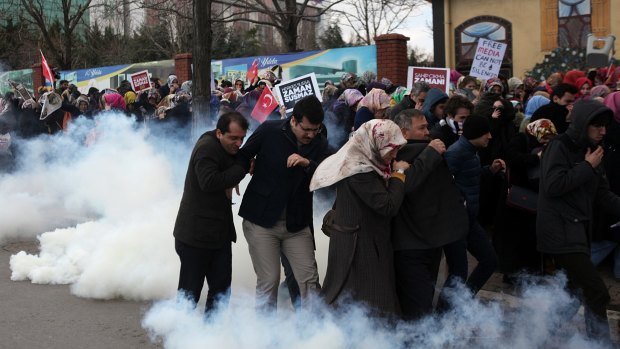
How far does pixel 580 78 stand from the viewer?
8398mm

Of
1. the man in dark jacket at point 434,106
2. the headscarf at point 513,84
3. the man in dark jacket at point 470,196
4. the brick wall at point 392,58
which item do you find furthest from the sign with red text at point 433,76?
the brick wall at point 392,58

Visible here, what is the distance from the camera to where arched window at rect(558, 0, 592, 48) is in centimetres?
2091

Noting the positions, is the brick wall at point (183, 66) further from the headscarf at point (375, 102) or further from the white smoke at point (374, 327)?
the white smoke at point (374, 327)

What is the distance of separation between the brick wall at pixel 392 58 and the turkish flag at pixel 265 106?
5.95 meters

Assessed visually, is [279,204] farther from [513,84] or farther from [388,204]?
[513,84]

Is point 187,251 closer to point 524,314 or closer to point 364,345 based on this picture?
point 364,345

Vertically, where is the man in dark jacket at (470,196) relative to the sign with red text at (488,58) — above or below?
below

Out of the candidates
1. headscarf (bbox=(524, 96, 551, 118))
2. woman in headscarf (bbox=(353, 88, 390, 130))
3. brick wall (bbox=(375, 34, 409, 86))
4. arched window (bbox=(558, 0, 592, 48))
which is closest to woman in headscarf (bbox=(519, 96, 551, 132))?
headscarf (bbox=(524, 96, 551, 118))

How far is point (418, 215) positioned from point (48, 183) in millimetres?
8984

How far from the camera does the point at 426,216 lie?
14.2ft

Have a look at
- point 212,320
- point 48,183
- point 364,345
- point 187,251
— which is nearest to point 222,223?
point 187,251

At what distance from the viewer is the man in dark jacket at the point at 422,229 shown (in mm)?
4270

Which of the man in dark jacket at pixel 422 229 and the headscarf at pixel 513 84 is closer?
the man in dark jacket at pixel 422 229

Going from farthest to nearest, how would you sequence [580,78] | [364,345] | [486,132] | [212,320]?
[580,78]
[486,132]
[212,320]
[364,345]
